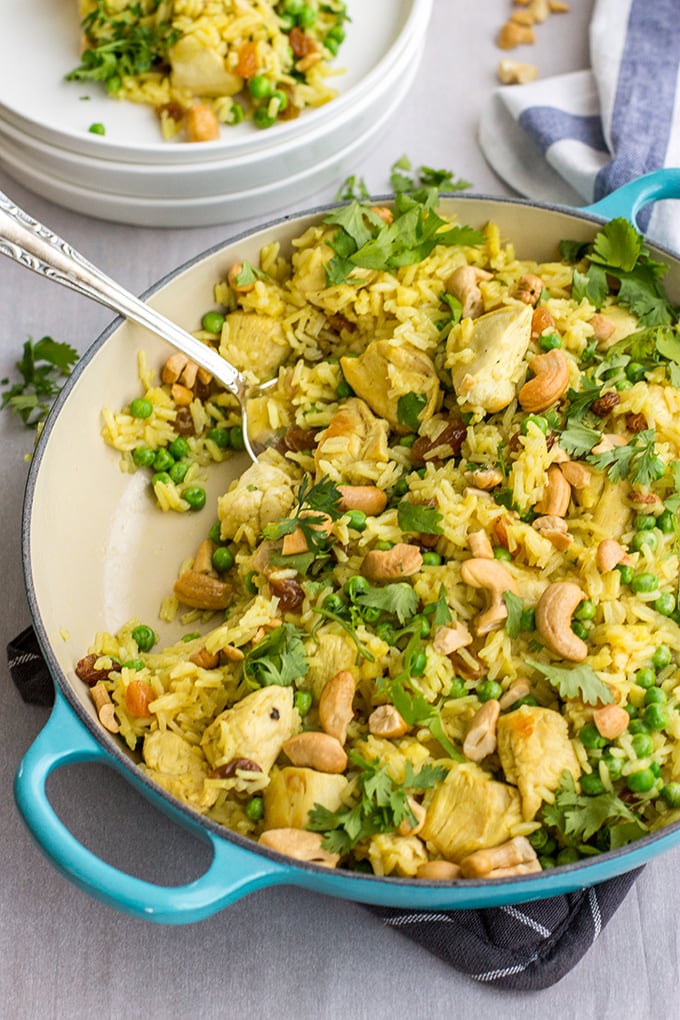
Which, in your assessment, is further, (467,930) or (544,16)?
(544,16)

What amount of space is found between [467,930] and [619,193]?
8.24 feet

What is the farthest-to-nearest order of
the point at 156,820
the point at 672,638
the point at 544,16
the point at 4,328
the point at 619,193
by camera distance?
the point at 544,16 → the point at 4,328 → the point at 619,193 → the point at 156,820 → the point at 672,638

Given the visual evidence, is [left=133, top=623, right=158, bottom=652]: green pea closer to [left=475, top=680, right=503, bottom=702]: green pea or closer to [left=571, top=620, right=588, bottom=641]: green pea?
[left=475, top=680, right=503, bottom=702]: green pea

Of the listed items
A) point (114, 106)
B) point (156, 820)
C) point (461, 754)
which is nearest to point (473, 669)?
point (461, 754)

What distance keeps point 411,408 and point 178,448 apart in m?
0.87

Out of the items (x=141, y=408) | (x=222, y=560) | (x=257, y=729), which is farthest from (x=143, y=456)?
(x=257, y=729)

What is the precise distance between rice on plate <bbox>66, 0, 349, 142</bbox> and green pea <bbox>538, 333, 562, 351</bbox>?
164 centimetres

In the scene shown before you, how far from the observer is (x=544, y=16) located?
5145 mm

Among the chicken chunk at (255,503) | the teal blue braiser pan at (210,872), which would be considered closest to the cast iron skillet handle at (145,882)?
the teal blue braiser pan at (210,872)

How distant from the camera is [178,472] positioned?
379cm

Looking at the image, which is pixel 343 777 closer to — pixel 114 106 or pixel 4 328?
pixel 4 328

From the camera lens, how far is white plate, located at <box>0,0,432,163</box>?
418cm

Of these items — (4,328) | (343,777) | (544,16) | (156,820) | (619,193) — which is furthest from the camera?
(544,16)

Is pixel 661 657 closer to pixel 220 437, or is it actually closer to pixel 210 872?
pixel 210 872
